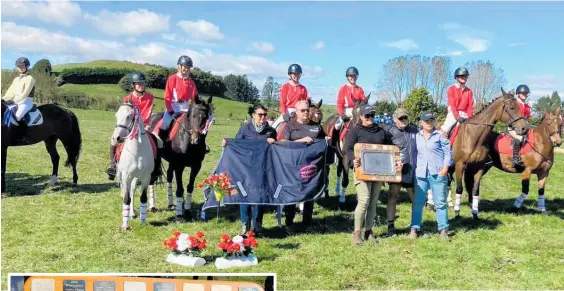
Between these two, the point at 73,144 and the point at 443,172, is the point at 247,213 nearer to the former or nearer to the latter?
the point at 443,172

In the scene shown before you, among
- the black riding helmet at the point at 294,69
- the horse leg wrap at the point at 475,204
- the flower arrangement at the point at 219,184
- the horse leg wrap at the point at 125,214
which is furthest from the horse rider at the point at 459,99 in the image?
the horse leg wrap at the point at 125,214

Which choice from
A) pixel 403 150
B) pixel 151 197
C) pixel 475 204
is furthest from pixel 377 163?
pixel 151 197

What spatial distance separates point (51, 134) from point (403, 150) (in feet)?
28.4

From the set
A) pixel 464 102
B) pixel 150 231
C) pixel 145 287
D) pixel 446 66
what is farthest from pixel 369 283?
pixel 446 66

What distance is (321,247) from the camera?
7180 millimetres

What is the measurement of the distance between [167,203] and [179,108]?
2.09m

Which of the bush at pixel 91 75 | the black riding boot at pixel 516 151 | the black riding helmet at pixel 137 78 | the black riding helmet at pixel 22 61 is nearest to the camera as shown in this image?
the black riding helmet at pixel 137 78

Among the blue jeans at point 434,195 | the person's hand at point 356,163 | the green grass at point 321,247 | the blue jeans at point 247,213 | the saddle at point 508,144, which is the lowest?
the green grass at point 321,247

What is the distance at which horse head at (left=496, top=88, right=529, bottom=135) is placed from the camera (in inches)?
360

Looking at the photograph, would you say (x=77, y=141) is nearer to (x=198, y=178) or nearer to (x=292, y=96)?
(x=198, y=178)

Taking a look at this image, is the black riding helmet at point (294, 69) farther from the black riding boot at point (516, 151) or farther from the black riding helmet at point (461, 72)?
the black riding boot at point (516, 151)

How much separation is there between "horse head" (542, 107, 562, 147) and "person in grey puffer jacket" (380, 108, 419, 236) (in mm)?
3971

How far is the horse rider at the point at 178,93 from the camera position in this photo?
357 inches

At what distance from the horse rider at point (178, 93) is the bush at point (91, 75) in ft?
187
